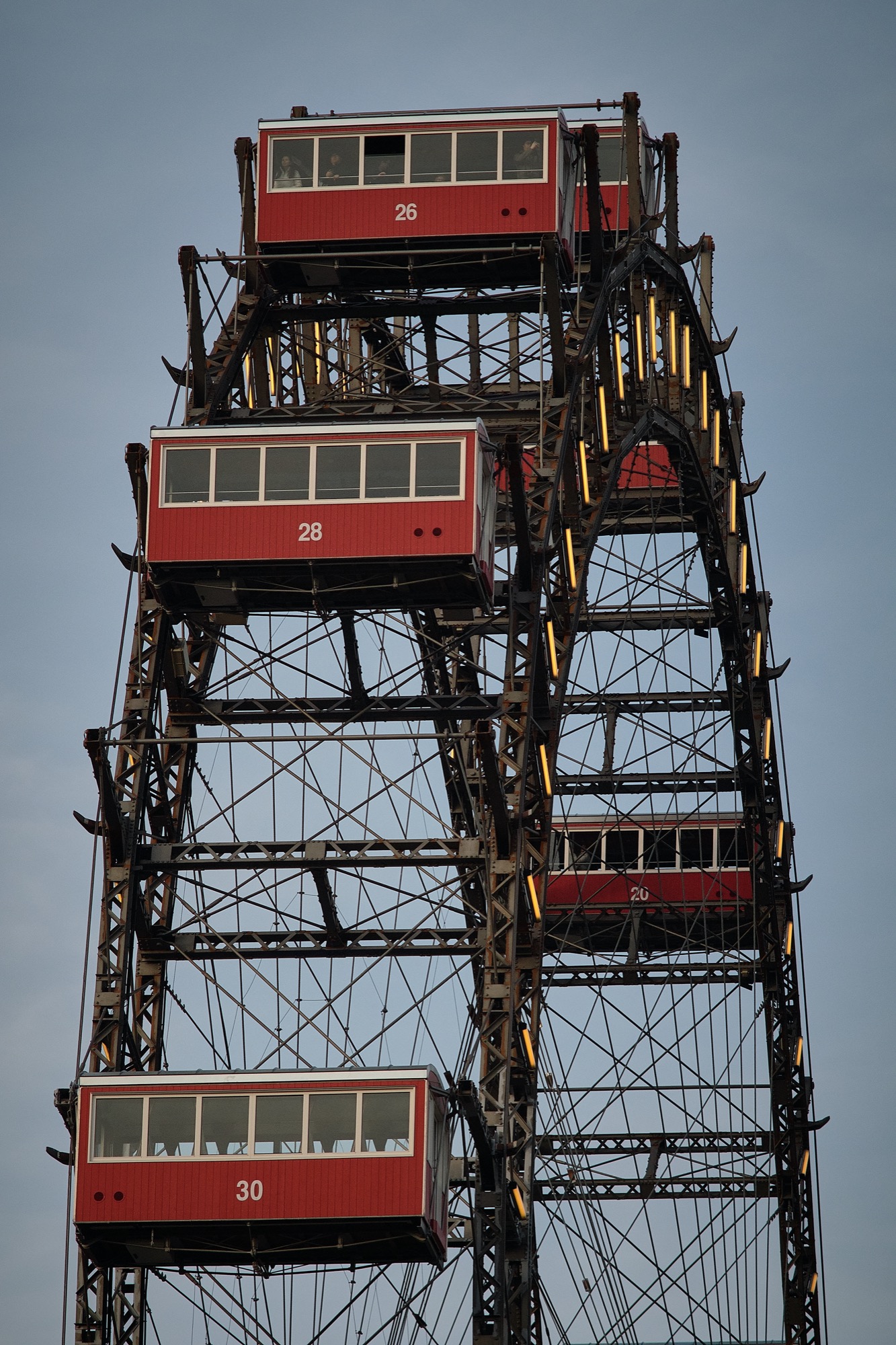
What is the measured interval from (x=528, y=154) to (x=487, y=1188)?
22205 mm

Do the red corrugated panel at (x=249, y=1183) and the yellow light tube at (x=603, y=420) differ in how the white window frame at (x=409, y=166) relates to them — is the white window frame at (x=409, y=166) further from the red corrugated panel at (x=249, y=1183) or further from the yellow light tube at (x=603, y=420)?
the red corrugated panel at (x=249, y=1183)

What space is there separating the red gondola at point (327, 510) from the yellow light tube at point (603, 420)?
6.25 m

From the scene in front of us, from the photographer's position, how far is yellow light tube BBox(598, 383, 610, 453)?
57156 mm

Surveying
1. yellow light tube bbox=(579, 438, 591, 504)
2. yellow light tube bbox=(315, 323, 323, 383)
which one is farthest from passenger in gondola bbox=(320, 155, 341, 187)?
yellow light tube bbox=(579, 438, 591, 504)

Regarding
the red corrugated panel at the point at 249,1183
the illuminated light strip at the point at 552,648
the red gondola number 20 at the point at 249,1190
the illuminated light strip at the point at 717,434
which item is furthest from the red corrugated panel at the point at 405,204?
the red gondola number 20 at the point at 249,1190

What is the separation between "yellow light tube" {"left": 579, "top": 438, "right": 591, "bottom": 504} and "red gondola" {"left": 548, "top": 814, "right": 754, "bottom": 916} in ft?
59.2

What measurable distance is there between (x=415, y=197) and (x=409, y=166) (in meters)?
0.70

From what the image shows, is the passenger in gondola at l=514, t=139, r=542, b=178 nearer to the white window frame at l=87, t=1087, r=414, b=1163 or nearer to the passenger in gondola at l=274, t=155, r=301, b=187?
the passenger in gondola at l=274, t=155, r=301, b=187

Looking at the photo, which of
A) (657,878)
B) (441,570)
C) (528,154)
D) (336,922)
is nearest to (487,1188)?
(336,922)

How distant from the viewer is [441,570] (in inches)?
1992

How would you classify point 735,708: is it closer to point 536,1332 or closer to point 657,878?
point 657,878

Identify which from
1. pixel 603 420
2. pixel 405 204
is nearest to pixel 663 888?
pixel 603 420

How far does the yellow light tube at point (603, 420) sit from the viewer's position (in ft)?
188

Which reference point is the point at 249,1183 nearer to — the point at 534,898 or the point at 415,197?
the point at 534,898
